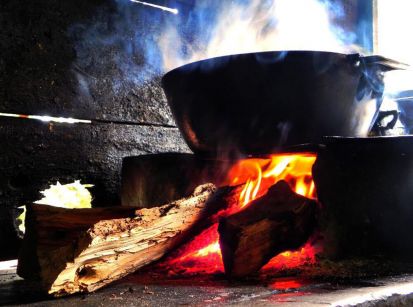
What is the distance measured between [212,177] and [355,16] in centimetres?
299

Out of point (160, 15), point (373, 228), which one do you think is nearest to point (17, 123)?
point (160, 15)

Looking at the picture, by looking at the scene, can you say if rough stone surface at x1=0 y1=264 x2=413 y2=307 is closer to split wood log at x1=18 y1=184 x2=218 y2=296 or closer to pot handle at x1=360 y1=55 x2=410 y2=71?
split wood log at x1=18 y1=184 x2=218 y2=296

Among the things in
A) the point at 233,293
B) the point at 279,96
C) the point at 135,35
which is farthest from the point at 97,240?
the point at 135,35

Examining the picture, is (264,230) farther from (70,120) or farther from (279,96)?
(70,120)

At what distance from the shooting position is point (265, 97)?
197cm

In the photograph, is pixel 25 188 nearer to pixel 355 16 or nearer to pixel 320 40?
pixel 320 40

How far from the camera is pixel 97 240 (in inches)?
59.9

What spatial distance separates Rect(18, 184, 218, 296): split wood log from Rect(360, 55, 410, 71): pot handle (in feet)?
2.81

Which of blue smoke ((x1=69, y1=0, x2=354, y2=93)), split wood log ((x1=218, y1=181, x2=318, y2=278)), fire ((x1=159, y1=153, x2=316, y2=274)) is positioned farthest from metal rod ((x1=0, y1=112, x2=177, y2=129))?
split wood log ((x1=218, y1=181, x2=318, y2=278))

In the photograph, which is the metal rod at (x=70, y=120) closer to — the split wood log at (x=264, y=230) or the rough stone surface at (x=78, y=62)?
the rough stone surface at (x=78, y=62)

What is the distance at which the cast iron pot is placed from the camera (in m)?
1.92

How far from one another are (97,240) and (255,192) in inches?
34.3

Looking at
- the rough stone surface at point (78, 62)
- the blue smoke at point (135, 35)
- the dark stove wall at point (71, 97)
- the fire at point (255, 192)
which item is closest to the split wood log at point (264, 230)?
the fire at point (255, 192)

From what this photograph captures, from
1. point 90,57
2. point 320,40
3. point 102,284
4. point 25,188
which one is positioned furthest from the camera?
point 320,40
